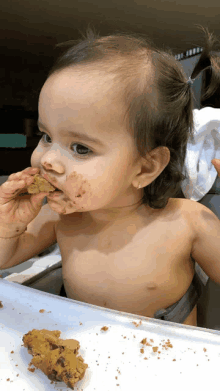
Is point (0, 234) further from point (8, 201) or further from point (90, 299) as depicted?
point (90, 299)

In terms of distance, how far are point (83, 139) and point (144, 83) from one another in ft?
0.39

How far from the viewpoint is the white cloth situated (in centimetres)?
66

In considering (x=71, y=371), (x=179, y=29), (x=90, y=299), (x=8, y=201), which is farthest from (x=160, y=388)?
(x=179, y=29)

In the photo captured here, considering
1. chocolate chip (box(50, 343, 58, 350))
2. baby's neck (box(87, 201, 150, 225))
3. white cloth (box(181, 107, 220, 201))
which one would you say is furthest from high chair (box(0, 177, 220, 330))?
chocolate chip (box(50, 343, 58, 350))

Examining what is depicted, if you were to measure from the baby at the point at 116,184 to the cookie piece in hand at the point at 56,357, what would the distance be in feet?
0.61

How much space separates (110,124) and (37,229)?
290mm

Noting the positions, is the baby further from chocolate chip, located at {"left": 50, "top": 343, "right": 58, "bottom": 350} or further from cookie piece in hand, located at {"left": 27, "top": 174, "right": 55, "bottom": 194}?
chocolate chip, located at {"left": 50, "top": 343, "right": 58, "bottom": 350}

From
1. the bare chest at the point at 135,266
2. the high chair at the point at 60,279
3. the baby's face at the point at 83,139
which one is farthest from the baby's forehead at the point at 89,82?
the high chair at the point at 60,279

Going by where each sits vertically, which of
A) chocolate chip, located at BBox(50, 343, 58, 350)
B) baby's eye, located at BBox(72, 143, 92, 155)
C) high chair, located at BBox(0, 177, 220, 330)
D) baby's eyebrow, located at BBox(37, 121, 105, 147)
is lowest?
high chair, located at BBox(0, 177, 220, 330)

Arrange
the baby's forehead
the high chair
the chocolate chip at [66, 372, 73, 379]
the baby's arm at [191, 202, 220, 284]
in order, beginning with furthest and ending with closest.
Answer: the high chair → the baby's arm at [191, 202, 220, 284] → the baby's forehead → the chocolate chip at [66, 372, 73, 379]

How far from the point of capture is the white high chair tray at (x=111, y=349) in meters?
0.29

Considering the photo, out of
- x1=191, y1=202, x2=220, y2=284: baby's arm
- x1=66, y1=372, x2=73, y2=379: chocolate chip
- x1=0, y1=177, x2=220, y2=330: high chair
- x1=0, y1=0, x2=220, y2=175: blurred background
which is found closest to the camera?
x1=66, y1=372, x2=73, y2=379: chocolate chip

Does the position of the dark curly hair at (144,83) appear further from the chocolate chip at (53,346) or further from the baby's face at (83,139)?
the chocolate chip at (53,346)

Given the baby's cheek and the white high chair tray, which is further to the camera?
the baby's cheek
